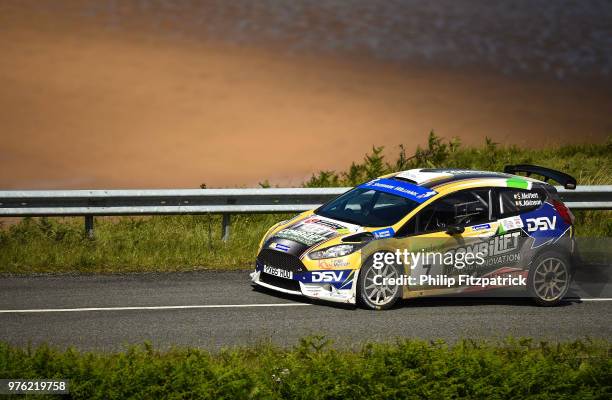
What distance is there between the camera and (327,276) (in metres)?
11.4

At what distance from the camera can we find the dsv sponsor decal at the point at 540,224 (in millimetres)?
12258

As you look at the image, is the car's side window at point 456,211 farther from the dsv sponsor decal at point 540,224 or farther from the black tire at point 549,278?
the black tire at point 549,278

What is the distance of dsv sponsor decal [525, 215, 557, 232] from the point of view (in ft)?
40.2

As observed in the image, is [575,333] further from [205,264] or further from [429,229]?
[205,264]

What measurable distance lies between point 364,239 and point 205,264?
3.82 m

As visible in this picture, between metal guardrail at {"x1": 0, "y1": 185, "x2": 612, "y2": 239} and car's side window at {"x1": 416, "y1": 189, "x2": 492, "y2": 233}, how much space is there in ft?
12.9

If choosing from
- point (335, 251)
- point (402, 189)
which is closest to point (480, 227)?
point (402, 189)

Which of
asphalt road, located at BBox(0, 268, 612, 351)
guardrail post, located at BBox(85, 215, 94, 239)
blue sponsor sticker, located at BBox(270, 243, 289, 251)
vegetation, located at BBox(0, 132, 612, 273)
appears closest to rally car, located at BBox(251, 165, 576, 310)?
blue sponsor sticker, located at BBox(270, 243, 289, 251)

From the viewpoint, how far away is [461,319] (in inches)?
454

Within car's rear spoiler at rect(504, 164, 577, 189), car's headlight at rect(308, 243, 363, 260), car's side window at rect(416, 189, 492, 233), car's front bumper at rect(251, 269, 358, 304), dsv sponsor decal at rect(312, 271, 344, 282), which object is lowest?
car's front bumper at rect(251, 269, 358, 304)

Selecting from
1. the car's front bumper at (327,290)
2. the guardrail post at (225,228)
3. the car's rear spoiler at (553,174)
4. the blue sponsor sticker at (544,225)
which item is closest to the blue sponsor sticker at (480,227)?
the blue sponsor sticker at (544,225)

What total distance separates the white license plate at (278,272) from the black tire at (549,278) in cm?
312

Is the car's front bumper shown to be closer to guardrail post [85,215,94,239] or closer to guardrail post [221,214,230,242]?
guardrail post [221,214,230,242]

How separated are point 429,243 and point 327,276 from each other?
1349 millimetres
